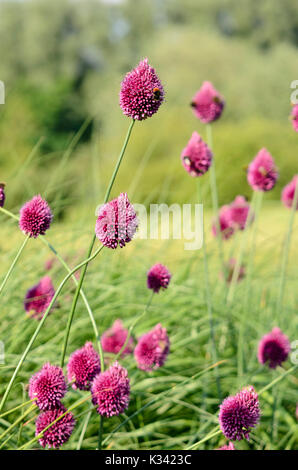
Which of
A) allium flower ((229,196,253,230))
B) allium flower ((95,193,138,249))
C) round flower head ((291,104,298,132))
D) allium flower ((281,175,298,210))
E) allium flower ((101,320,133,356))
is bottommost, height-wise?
allium flower ((101,320,133,356))

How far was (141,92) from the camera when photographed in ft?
2.41

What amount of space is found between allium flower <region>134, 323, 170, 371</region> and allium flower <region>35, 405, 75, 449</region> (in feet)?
0.85

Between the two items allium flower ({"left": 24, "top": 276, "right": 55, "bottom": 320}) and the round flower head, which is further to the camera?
the round flower head

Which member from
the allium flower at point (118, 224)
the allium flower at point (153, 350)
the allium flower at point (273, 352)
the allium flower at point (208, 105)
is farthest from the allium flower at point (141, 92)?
the allium flower at point (208, 105)

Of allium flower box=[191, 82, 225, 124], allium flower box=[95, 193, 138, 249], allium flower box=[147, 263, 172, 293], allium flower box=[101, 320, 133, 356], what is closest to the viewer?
allium flower box=[95, 193, 138, 249]

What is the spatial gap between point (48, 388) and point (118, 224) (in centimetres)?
27

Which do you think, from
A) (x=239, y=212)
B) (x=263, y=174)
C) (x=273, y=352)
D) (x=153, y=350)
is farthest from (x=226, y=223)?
(x=153, y=350)

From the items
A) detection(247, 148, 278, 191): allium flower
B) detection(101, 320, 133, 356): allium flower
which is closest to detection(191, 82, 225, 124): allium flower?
detection(247, 148, 278, 191): allium flower

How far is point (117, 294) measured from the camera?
5.83 feet

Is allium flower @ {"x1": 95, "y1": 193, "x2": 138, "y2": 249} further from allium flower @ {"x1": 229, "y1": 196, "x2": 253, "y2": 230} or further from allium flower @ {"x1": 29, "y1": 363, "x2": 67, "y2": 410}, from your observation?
allium flower @ {"x1": 229, "y1": 196, "x2": 253, "y2": 230}

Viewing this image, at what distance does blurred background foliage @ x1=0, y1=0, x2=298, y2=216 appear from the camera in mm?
7477

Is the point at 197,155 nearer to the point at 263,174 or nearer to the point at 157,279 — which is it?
the point at 263,174

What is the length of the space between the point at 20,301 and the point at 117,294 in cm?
35

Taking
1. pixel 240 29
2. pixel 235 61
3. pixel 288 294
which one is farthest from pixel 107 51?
pixel 288 294
